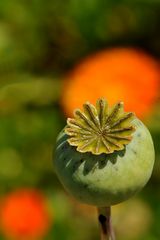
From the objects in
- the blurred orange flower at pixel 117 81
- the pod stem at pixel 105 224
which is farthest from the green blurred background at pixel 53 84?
the pod stem at pixel 105 224

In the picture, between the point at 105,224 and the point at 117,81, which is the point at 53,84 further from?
the point at 105,224

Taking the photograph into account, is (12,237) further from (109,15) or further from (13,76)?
(109,15)

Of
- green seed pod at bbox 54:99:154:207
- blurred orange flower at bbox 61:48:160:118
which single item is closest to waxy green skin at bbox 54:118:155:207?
green seed pod at bbox 54:99:154:207

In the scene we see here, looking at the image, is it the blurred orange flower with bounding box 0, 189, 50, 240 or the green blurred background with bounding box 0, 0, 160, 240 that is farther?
the green blurred background with bounding box 0, 0, 160, 240

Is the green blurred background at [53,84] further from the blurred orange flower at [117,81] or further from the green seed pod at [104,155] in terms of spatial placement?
the green seed pod at [104,155]

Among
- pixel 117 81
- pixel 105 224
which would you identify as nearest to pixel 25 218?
pixel 117 81

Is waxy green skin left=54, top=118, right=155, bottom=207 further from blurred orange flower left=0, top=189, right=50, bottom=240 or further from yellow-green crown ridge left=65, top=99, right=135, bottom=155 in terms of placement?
blurred orange flower left=0, top=189, right=50, bottom=240
